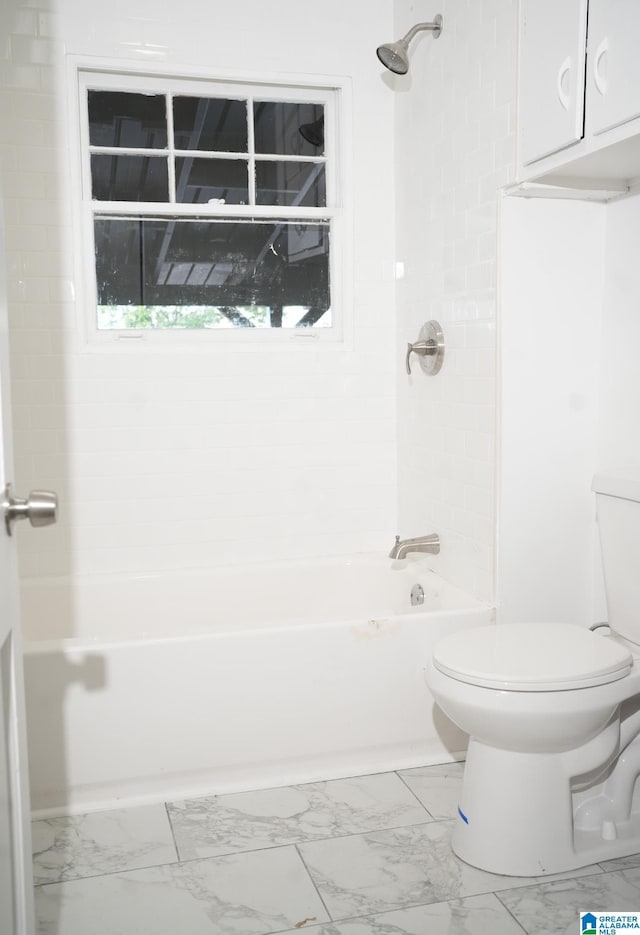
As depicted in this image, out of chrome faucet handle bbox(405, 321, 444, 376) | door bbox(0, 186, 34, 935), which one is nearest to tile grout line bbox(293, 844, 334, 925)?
door bbox(0, 186, 34, 935)

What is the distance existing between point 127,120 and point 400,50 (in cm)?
103

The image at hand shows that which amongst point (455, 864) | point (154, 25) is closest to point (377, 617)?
point (455, 864)

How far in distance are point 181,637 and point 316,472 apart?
110 centimetres

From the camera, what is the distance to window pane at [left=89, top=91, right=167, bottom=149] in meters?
3.02

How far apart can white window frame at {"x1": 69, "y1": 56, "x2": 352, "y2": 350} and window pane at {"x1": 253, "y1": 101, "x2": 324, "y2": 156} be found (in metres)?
0.03

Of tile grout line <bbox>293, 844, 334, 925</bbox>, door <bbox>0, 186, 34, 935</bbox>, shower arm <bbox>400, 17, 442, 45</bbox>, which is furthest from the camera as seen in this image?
shower arm <bbox>400, 17, 442, 45</bbox>

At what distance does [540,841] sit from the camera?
6.52 ft

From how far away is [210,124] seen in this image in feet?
10.3

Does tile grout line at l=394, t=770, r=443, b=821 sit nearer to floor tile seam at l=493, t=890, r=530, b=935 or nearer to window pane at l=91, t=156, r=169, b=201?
floor tile seam at l=493, t=890, r=530, b=935

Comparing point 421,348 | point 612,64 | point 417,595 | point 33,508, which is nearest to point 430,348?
point 421,348

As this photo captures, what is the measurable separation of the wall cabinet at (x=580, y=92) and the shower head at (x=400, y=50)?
0.60 meters

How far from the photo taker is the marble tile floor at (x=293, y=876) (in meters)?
1.83

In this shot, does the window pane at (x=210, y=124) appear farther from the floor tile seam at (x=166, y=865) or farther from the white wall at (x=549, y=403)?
the floor tile seam at (x=166, y=865)

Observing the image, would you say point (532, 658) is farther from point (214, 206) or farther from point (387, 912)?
point (214, 206)
